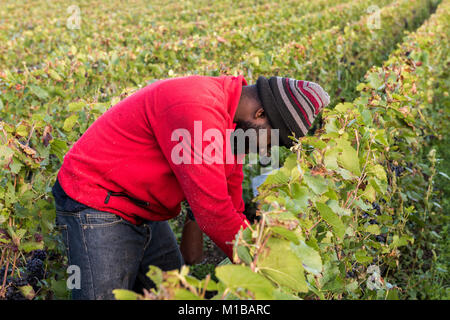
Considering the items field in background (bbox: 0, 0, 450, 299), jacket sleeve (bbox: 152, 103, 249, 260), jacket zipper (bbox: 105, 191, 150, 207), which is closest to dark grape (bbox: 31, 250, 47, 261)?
field in background (bbox: 0, 0, 450, 299)

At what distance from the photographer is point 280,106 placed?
1618 millimetres

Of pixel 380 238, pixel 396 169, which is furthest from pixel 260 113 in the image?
pixel 396 169

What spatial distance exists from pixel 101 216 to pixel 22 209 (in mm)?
616

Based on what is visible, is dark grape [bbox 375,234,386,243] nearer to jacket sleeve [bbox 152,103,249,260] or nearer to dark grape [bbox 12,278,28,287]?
jacket sleeve [bbox 152,103,249,260]

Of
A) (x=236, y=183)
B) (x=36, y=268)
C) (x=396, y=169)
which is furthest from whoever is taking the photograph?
(x=396, y=169)

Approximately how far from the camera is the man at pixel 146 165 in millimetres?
1448

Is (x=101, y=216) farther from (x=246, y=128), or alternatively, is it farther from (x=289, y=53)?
(x=289, y=53)

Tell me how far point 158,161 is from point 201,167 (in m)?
0.29

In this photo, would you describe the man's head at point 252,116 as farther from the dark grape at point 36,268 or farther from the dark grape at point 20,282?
the dark grape at point 20,282

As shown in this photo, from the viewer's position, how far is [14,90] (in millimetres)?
3750

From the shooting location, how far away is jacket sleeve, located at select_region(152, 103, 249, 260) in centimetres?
139

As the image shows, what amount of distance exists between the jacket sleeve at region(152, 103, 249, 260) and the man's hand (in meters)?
0.99

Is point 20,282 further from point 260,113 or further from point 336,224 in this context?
point 336,224

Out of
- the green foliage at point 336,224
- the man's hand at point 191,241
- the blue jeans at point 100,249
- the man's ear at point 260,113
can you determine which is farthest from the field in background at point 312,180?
the man's hand at point 191,241
